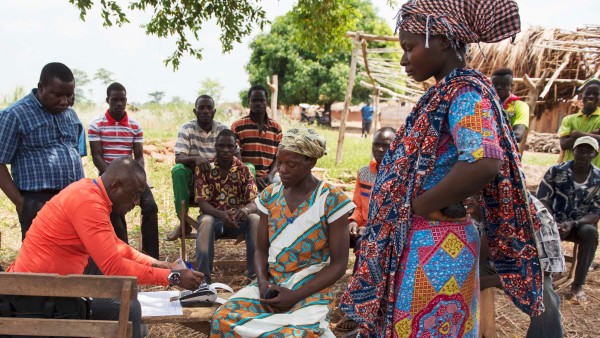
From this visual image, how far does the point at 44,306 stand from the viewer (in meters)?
2.54

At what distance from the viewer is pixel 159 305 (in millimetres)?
3176

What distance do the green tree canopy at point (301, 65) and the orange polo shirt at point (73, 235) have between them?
26833mm

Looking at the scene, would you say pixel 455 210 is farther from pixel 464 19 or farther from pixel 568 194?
pixel 568 194

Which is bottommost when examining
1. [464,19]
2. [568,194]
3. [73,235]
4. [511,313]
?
[511,313]

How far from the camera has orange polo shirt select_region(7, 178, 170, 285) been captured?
2.71 m

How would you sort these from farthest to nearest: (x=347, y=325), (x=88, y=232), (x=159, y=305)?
(x=347, y=325)
(x=159, y=305)
(x=88, y=232)

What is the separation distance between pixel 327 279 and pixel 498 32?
5.61 ft

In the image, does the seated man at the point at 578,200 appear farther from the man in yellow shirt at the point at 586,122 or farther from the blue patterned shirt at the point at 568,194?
the man in yellow shirt at the point at 586,122

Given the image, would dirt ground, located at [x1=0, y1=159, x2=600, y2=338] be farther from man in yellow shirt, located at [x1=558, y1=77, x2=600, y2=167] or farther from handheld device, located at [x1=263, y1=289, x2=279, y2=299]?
man in yellow shirt, located at [x1=558, y1=77, x2=600, y2=167]

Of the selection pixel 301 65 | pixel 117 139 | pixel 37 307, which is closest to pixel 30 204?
pixel 117 139

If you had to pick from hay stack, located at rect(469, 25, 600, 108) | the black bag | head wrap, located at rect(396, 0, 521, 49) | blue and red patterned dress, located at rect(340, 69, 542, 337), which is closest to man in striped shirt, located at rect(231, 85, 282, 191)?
the black bag

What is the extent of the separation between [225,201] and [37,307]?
2543 millimetres

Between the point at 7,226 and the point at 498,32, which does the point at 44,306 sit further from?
the point at 7,226

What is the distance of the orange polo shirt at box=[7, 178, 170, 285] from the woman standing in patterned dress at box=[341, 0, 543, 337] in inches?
57.4
